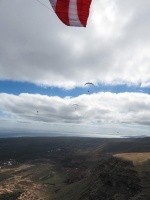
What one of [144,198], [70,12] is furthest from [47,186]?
[70,12]

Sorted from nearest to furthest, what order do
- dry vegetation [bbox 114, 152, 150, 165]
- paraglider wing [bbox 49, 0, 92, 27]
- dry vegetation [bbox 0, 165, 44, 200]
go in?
paraglider wing [bbox 49, 0, 92, 27]
dry vegetation [bbox 114, 152, 150, 165]
dry vegetation [bbox 0, 165, 44, 200]

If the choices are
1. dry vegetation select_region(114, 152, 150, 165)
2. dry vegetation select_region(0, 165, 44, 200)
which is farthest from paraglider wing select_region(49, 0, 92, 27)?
dry vegetation select_region(0, 165, 44, 200)

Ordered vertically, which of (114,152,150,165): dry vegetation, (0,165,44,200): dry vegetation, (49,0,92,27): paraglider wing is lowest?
(0,165,44,200): dry vegetation

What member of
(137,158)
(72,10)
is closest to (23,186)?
(137,158)

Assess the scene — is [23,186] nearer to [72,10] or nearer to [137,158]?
[137,158]

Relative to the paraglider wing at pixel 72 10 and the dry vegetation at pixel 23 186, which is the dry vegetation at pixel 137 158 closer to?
the dry vegetation at pixel 23 186

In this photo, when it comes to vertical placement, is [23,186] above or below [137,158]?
below

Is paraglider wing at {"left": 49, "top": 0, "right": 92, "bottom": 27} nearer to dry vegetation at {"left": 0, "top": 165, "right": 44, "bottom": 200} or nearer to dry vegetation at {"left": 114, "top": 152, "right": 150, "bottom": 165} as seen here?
dry vegetation at {"left": 114, "top": 152, "right": 150, "bottom": 165}

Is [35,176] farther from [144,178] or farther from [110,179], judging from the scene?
[144,178]

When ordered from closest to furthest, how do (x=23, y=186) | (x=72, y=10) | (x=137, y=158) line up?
(x=72, y=10), (x=137, y=158), (x=23, y=186)
